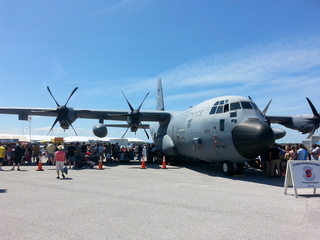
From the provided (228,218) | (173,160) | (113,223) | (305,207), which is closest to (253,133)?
(305,207)

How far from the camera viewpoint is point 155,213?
21.4 feet

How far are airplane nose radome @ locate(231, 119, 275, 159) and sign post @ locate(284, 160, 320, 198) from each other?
84.6 inches

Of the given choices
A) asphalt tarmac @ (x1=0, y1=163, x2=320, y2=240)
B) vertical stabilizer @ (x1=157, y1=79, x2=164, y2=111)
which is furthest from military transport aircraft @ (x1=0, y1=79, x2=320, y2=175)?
vertical stabilizer @ (x1=157, y1=79, x2=164, y2=111)

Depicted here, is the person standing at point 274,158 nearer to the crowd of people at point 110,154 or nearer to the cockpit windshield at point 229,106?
the crowd of people at point 110,154

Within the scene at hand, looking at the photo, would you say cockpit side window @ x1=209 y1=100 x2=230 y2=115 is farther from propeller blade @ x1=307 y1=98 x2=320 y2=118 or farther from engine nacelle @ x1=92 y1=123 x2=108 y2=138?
engine nacelle @ x1=92 y1=123 x2=108 y2=138

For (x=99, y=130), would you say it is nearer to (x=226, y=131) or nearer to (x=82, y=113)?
(x=82, y=113)

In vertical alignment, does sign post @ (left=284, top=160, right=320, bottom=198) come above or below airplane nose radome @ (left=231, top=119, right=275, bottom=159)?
below

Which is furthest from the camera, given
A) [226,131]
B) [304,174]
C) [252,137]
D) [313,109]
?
[313,109]

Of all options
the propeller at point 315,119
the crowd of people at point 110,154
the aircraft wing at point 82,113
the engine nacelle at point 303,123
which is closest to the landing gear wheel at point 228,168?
the crowd of people at point 110,154

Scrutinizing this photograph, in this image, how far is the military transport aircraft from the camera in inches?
472

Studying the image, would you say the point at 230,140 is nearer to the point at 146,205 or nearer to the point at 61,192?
the point at 146,205

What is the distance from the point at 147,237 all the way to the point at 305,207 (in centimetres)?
490

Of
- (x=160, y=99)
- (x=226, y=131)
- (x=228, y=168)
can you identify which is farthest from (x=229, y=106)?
(x=160, y=99)

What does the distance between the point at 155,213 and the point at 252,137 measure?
21.9ft
